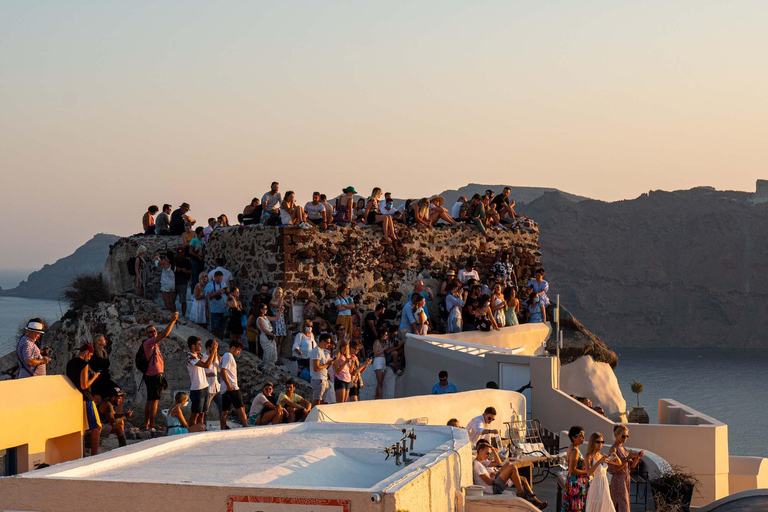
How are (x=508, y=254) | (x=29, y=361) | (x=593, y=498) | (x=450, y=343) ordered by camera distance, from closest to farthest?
1. (x=593, y=498)
2. (x=29, y=361)
3. (x=450, y=343)
4. (x=508, y=254)

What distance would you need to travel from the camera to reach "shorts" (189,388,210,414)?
12914 millimetres

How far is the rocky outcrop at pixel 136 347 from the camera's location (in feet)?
56.4

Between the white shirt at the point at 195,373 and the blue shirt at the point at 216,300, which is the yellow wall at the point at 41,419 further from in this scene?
the blue shirt at the point at 216,300

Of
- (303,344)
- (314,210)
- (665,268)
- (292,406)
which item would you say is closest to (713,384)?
(665,268)

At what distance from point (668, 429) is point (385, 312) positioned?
6276 millimetres

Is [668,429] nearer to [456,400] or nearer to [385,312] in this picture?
[456,400]

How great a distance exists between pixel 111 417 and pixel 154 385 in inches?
44.1

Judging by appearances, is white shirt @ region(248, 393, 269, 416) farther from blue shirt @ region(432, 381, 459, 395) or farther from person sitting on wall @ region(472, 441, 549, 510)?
blue shirt @ region(432, 381, 459, 395)

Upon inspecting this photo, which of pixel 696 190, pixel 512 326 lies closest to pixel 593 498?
pixel 512 326

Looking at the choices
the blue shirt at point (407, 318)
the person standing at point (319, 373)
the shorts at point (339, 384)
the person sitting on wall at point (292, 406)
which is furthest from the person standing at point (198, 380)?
the blue shirt at point (407, 318)

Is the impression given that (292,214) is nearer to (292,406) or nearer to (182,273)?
(182,273)

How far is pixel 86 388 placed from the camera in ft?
37.0

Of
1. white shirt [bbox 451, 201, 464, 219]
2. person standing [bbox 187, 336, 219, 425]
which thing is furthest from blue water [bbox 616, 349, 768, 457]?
person standing [bbox 187, 336, 219, 425]

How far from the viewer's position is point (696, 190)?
411 ft
